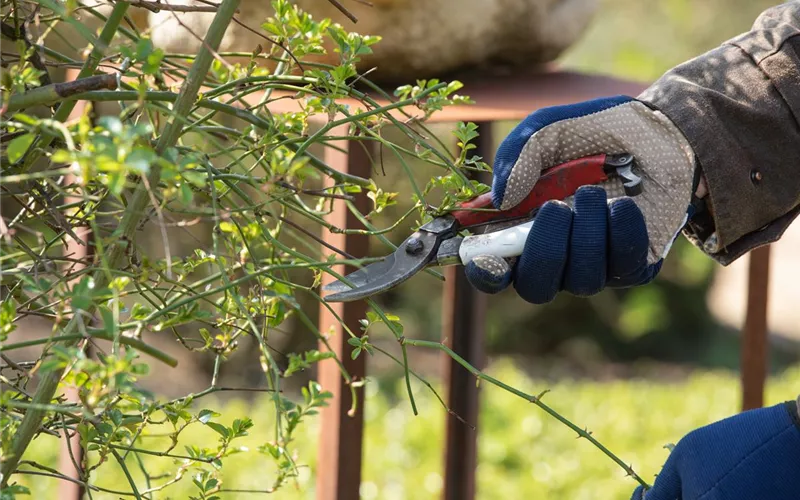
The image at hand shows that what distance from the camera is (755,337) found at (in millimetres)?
2033

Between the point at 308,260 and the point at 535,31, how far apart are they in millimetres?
1171

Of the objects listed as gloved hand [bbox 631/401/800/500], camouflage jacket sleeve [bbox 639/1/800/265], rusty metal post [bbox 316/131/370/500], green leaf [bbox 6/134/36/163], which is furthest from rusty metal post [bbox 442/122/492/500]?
green leaf [bbox 6/134/36/163]

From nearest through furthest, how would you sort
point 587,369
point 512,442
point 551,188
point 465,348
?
point 551,188 → point 465,348 → point 512,442 → point 587,369

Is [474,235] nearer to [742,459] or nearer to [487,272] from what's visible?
[487,272]

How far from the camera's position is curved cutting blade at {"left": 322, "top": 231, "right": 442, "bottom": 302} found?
1.01 metres

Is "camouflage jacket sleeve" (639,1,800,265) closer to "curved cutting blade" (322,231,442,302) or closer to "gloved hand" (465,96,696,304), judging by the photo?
"gloved hand" (465,96,696,304)

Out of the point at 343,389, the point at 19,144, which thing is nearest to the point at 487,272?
the point at 19,144

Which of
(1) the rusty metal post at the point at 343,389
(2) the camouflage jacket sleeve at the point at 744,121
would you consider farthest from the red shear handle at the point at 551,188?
(1) the rusty metal post at the point at 343,389

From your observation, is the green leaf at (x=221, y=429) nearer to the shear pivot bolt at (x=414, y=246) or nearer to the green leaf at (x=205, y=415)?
the green leaf at (x=205, y=415)

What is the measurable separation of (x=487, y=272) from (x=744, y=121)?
1.51ft

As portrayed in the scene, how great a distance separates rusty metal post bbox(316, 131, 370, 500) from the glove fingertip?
0.51 metres

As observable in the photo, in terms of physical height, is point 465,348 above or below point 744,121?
below

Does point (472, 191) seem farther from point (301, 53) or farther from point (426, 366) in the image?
point (426, 366)

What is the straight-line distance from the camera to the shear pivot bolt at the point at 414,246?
3.41 ft
